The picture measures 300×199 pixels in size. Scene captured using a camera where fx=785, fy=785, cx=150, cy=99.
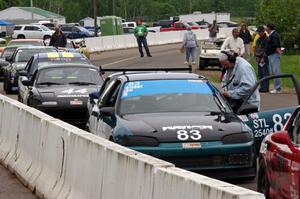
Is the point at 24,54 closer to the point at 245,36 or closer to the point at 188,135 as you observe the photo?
the point at 245,36

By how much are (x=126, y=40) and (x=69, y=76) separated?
4084cm

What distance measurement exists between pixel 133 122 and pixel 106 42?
4449cm

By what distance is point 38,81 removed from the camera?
1666 centimetres

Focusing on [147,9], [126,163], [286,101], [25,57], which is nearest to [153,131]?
[126,163]

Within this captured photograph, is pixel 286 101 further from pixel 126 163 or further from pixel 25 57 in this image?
pixel 126 163

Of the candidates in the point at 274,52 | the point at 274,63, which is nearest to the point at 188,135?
the point at 274,63

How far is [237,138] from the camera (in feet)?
31.4

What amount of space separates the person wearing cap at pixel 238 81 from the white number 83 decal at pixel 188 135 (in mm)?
2000

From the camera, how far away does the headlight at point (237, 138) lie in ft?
31.1

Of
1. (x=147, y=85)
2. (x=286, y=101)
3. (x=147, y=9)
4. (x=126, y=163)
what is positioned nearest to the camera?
(x=126, y=163)

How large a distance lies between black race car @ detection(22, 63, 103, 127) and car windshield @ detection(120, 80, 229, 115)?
4.68 meters

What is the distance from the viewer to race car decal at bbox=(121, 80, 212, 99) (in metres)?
10.6

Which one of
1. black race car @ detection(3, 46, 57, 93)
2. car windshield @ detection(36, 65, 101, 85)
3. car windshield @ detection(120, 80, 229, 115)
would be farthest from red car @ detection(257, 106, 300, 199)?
black race car @ detection(3, 46, 57, 93)

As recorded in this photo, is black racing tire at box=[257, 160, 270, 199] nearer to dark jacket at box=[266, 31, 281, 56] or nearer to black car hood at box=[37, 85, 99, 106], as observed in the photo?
black car hood at box=[37, 85, 99, 106]
